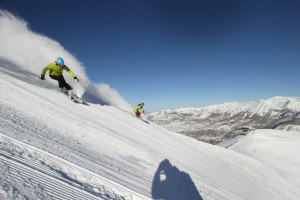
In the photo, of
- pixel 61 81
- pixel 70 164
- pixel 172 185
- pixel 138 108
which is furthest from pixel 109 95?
pixel 70 164

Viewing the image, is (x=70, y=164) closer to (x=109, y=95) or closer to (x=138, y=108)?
(x=138, y=108)

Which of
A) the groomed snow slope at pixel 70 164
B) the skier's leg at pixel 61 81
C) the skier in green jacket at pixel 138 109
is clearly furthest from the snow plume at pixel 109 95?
the groomed snow slope at pixel 70 164

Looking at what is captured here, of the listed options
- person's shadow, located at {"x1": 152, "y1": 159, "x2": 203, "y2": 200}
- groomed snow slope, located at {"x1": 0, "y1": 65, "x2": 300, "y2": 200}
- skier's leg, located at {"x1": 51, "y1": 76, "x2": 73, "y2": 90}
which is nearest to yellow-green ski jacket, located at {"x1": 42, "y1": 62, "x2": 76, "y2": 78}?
skier's leg, located at {"x1": 51, "y1": 76, "x2": 73, "y2": 90}

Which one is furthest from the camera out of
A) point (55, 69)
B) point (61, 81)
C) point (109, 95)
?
point (109, 95)

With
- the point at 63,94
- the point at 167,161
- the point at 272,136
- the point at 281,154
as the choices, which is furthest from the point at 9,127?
the point at 272,136

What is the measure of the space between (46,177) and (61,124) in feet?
18.7

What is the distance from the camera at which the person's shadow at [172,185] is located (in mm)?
8032

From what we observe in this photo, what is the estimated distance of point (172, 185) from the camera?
9.60 metres

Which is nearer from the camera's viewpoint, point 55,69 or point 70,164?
point 70,164

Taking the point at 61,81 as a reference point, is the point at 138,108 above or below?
above

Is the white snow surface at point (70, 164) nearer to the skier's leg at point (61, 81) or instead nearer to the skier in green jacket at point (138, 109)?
the skier's leg at point (61, 81)

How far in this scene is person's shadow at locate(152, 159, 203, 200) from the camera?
8.03 metres

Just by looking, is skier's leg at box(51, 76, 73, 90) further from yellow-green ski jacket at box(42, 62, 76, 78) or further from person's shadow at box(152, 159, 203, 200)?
person's shadow at box(152, 159, 203, 200)

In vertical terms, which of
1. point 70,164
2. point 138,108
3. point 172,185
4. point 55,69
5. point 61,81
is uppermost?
point 138,108
